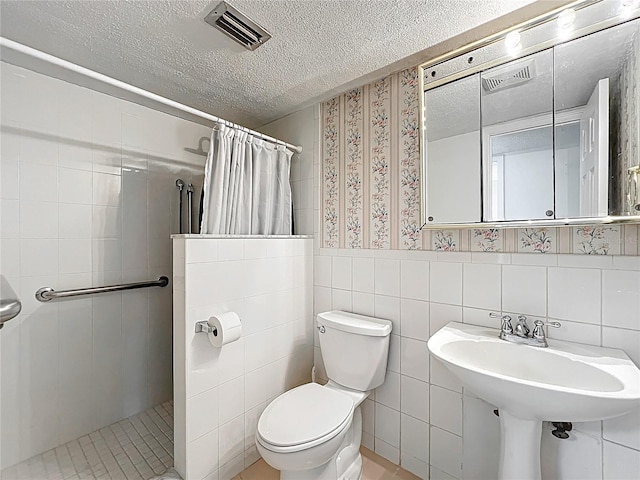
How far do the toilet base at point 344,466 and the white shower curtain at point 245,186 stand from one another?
1170 millimetres

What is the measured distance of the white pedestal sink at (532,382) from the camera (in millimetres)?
844

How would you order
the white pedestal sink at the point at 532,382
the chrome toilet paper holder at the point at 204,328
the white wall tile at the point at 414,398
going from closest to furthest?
1. the white pedestal sink at the point at 532,382
2. the chrome toilet paper holder at the point at 204,328
3. the white wall tile at the point at 414,398

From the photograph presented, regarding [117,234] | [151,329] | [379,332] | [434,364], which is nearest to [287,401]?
[379,332]

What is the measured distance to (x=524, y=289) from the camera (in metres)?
1.25

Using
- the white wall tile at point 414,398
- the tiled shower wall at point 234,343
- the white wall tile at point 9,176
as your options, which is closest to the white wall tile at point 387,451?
the white wall tile at point 414,398

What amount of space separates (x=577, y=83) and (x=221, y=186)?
1573mm

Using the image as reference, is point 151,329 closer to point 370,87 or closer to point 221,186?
point 221,186

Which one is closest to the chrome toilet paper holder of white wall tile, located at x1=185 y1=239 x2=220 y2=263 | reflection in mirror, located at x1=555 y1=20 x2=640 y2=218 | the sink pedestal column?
white wall tile, located at x1=185 y1=239 x2=220 y2=263

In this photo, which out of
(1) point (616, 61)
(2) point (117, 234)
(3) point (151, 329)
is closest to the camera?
(1) point (616, 61)

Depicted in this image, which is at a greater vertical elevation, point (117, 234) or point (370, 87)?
point (370, 87)

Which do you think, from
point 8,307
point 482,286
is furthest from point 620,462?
point 8,307

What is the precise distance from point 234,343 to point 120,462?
0.88 m

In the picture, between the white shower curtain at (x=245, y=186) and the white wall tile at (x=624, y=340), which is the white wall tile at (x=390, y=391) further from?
the white shower curtain at (x=245, y=186)

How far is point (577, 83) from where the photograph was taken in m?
1.11
